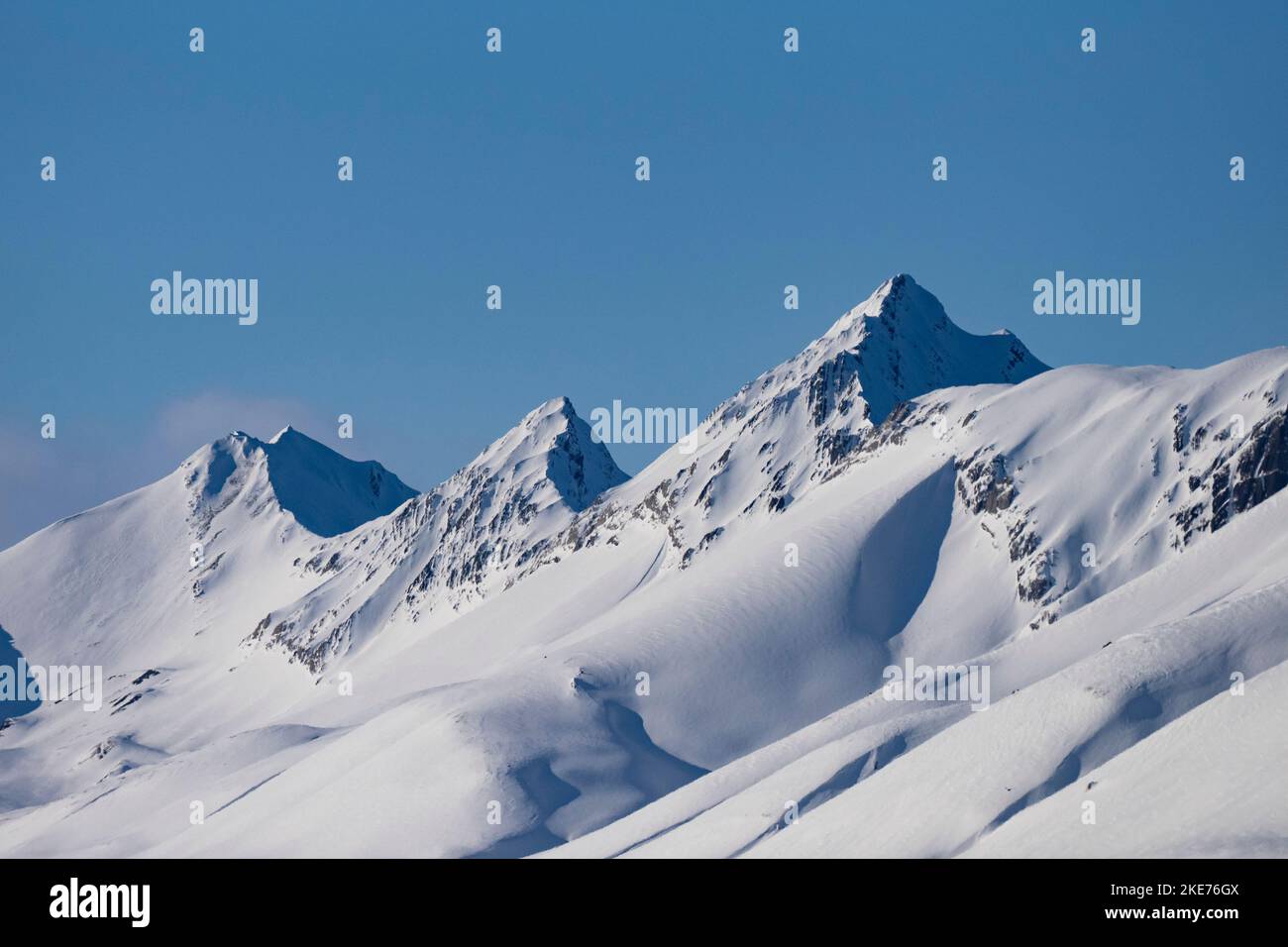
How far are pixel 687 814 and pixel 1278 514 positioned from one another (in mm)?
53760

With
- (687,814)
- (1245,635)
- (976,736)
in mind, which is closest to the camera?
(976,736)

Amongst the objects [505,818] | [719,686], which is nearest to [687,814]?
[505,818]

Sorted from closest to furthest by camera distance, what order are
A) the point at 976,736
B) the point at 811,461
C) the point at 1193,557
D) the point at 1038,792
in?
the point at 1038,792 < the point at 976,736 < the point at 1193,557 < the point at 811,461

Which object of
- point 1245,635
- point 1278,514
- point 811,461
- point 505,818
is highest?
point 811,461

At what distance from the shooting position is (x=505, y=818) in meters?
98.8

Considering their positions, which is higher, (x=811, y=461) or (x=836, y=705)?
(x=811, y=461)

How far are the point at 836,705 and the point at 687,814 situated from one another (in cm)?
4453
